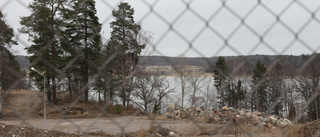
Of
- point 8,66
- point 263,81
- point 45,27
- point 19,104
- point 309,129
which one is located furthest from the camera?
point 19,104

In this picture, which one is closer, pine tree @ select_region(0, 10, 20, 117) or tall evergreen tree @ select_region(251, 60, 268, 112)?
pine tree @ select_region(0, 10, 20, 117)

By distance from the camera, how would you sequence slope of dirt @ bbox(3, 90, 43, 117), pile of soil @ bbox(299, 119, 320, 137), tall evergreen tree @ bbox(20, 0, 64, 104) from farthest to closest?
pile of soil @ bbox(299, 119, 320, 137)
slope of dirt @ bbox(3, 90, 43, 117)
tall evergreen tree @ bbox(20, 0, 64, 104)

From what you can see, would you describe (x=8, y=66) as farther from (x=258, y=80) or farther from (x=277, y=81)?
(x=277, y=81)

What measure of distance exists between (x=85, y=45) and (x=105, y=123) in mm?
14005

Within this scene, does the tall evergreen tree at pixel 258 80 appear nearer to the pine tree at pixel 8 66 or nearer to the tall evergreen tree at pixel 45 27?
the tall evergreen tree at pixel 45 27

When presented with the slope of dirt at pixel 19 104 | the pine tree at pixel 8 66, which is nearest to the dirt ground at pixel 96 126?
the slope of dirt at pixel 19 104

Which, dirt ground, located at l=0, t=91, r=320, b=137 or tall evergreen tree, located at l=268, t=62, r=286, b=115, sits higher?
tall evergreen tree, located at l=268, t=62, r=286, b=115

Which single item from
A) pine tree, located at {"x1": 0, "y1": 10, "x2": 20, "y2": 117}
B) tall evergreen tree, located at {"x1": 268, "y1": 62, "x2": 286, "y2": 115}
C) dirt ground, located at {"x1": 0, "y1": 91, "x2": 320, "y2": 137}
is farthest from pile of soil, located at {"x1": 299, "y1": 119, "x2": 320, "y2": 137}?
pine tree, located at {"x1": 0, "y1": 10, "x2": 20, "y2": 117}

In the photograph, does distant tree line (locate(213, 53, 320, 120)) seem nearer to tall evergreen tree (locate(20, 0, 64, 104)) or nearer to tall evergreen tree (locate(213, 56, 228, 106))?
tall evergreen tree (locate(213, 56, 228, 106))

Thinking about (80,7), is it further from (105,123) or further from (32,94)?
(32,94)

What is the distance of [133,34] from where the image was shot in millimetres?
1686

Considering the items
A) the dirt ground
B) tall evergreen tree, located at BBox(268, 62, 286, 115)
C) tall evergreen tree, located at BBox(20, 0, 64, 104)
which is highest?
tall evergreen tree, located at BBox(20, 0, 64, 104)

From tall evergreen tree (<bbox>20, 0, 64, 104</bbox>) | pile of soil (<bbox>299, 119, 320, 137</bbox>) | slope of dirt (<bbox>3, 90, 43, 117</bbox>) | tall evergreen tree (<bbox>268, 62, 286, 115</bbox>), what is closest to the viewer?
tall evergreen tree (<bbox>20, 0, 64, 104</bbox>)

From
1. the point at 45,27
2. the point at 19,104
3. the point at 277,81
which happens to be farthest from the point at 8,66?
the point at 19,104
